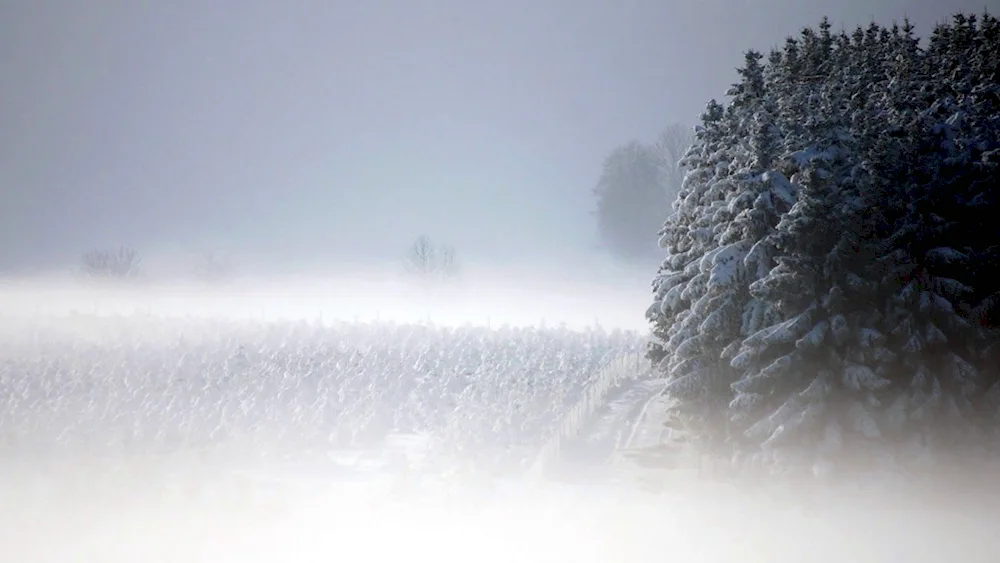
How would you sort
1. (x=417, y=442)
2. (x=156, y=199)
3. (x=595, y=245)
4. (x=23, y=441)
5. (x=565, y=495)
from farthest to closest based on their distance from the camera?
1. (x=156, y=199)
2. (x=595, y=245)
3. (x=417, y=442)
4. (x=23, y=441)
5. (x=565, y=495)

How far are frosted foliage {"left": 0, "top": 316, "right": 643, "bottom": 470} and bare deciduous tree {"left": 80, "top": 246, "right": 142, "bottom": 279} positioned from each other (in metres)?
34.1

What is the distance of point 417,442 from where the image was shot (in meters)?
28.0

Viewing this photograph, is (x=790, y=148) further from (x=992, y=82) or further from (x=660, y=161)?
(x=660, y=161)

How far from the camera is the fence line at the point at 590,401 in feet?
84.0

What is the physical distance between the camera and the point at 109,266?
7456 cm

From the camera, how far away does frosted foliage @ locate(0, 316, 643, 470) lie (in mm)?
27516

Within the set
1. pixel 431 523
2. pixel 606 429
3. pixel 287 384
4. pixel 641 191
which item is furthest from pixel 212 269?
pixel 431 523

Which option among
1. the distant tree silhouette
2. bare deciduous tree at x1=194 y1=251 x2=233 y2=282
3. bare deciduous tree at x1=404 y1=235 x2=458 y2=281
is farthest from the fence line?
bare deciduous tree at x1=194 y1=251 x2=233 y2=282

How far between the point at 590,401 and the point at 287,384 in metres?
13.6

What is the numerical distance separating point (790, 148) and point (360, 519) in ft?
54.4

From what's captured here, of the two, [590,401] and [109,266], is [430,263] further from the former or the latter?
[590,401]

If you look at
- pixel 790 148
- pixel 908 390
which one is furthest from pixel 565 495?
pixel 790 148

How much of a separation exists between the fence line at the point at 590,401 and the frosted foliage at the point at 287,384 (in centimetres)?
51

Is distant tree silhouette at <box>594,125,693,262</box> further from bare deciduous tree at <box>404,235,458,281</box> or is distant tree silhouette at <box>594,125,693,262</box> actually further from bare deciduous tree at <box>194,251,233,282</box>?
bare deciduous tree at <box>194,251,233,282</box>
